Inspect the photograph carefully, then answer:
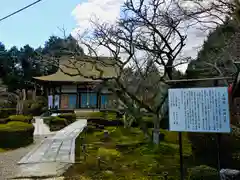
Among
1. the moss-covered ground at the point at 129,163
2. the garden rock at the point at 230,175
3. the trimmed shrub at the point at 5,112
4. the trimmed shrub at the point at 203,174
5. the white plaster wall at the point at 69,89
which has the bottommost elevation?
the moss-covered ground at the point at 129,163

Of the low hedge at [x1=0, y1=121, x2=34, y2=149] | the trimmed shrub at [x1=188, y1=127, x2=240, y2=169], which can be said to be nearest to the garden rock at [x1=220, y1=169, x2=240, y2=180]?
the trimmed shrub at [x1=188, y1=127, x2=240, y2=169]

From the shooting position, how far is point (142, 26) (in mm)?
8266

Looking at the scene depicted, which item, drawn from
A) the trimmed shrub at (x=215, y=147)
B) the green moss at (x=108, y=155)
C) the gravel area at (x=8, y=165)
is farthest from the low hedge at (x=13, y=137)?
the trimmed shrub at (x=215, y=147)

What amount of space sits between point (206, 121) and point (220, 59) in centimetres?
744

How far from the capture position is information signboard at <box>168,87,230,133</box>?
3875 mm

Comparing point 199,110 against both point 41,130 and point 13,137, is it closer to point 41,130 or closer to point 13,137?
point 13,137

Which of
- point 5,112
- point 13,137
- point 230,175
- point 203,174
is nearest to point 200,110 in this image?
point 230,175

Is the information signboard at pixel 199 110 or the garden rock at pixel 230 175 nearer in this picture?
the information signboard at pixel 199 110

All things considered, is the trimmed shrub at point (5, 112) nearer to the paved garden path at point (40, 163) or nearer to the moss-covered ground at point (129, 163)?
the paved garden path at point (40, 163)

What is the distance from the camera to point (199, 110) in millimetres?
4070

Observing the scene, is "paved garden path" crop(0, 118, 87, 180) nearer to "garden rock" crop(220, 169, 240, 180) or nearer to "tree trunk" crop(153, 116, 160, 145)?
"tree trunk" crop(153, 116, 160, 145)

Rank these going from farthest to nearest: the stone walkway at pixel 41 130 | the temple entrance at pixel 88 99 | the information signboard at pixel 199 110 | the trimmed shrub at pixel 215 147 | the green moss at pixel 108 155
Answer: the temple entrance at pixel 88 99 < the stone walkway at pixel 41 130 < the green moss at pixel 108 155 < the trimmed shrub at pixel 215 147 < the information signboard at pixel 199 110

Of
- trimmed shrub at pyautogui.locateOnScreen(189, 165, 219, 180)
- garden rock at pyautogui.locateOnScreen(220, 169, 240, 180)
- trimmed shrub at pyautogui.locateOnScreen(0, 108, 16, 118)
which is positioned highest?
trimmed shrub at pyautogui.locateOnScreen(0, 108, 16, 118)

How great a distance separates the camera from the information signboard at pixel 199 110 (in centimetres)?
388
